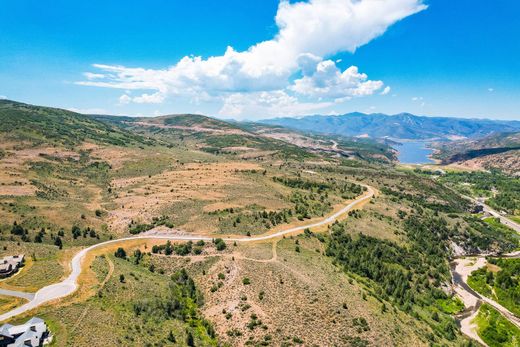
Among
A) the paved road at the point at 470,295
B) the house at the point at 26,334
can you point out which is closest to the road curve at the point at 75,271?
the house at the point at 26,334

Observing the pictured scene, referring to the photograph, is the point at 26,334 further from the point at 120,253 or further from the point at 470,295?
the point at 470,295

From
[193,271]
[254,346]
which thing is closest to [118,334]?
[254,346]

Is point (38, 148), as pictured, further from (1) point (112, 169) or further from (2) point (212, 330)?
(2) point (212, 330)

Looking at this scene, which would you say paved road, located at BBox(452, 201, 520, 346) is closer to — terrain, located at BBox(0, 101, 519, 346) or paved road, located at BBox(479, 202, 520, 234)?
terrain, located at BBox(0, 101, 519, 346)

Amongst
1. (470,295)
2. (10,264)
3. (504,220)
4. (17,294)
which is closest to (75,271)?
(10,264)

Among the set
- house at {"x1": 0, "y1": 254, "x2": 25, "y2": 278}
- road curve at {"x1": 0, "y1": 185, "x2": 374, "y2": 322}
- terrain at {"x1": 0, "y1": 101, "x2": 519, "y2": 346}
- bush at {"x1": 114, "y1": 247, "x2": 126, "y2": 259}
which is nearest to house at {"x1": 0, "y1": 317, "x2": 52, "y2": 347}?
terrain at {"x1": 0, "y1": 101, "x2": 519, "y2": 346}
